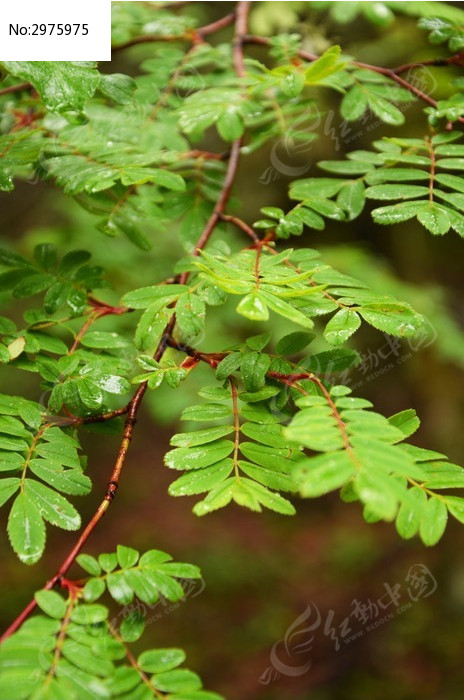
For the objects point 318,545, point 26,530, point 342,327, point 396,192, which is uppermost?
point 396,192

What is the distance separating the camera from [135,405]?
1.27 m

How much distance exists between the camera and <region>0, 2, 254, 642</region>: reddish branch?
1018mm

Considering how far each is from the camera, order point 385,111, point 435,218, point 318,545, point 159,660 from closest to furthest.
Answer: point 159,660 < point 435,218 < point 385,111 < point 318,545

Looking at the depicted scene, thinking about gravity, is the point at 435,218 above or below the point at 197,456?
above

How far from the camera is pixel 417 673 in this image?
4.70 meters

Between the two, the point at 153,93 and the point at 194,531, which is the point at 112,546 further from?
the point at 153,93

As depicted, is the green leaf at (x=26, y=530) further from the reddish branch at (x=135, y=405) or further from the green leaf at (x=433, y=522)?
the green leaf at (x=433, y=522)

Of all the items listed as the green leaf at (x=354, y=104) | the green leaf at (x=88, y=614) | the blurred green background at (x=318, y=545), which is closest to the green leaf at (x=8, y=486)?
the green leaf at (x=88, y=614)

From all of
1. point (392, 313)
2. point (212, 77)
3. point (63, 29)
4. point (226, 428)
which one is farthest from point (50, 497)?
point (212, 77)

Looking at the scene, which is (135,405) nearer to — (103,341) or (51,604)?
(103,341)

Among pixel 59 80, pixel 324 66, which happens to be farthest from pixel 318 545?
pixel 59 80

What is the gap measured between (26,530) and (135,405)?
0.33 meters

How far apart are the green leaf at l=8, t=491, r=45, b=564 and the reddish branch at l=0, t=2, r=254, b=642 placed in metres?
0.05

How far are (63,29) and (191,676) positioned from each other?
1458mm
